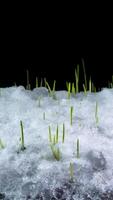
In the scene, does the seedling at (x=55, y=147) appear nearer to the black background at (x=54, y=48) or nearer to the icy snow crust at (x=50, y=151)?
the icy snow crust at (x=50, y=151)

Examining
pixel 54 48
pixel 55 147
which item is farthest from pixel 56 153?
pixel 54 48

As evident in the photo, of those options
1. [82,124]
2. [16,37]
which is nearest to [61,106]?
[82,124]

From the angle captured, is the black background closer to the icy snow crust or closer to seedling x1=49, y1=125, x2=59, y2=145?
the icy snow crust

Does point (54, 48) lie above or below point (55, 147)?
above

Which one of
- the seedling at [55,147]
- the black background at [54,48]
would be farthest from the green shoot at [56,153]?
the black background at [54,48]

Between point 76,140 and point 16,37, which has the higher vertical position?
point 16,37

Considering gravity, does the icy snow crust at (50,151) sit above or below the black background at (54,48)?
below

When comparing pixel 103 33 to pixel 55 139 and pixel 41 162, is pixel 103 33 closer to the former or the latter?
pixel 55 139

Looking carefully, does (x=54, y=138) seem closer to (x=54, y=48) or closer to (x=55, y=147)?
(x=55, y=147)
